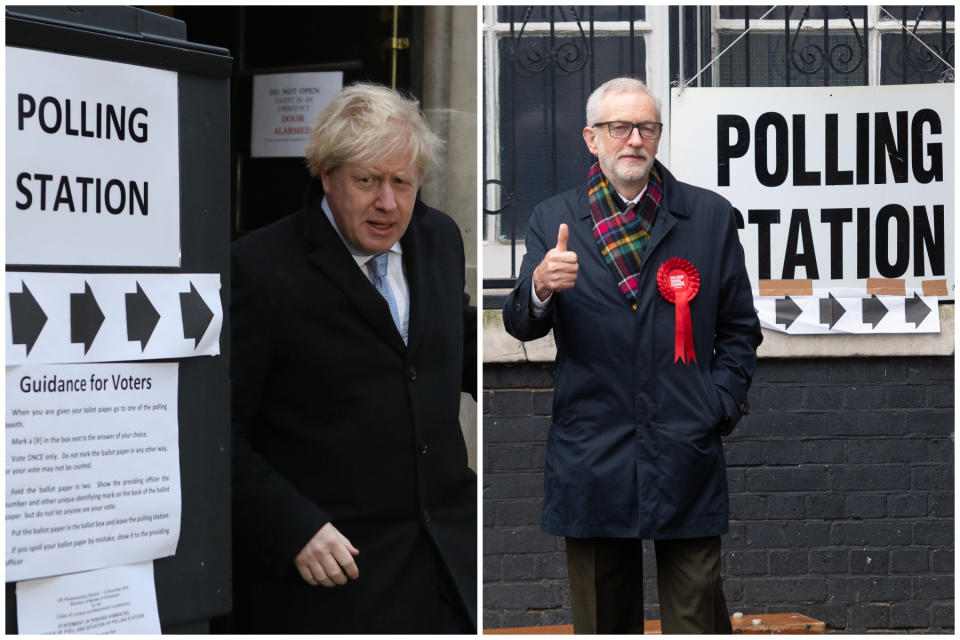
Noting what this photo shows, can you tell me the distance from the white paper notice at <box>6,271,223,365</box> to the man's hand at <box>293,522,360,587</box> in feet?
Result: 1.82

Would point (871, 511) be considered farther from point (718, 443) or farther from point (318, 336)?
point (318, 336)

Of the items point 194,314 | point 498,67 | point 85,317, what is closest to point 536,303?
point 194,314

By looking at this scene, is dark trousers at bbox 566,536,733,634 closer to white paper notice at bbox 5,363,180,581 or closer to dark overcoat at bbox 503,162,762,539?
dark overcoat at bbox 503,162,762,539

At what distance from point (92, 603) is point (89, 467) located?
312 millimetres

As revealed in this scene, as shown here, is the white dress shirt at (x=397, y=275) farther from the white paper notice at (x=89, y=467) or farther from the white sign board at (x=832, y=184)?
the white sign board at (x=832, y=184)

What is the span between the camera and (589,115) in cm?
385

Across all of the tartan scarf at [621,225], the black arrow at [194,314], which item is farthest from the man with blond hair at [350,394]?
the tartan scarf at [621,225]

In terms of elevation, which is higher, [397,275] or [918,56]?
[918,56]

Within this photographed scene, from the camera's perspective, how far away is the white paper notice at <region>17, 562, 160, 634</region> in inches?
108

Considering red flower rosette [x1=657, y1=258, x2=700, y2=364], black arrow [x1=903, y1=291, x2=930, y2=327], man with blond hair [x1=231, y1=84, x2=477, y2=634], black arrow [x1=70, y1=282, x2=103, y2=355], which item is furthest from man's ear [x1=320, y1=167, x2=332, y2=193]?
black arrow [x1=903, y1=291, x2=930, y2=327]

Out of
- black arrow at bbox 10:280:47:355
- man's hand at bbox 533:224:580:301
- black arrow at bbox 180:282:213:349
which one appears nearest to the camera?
black arrow at bbox 10:280:47:355

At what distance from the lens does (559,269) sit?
355 cm

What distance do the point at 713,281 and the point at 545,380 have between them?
1.43 meters

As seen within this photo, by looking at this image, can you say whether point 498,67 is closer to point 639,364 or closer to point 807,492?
point 639,364
